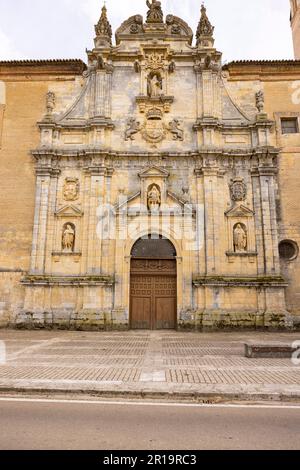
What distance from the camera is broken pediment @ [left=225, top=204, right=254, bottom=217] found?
752 inches

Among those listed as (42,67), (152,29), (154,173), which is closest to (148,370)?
(154,173)

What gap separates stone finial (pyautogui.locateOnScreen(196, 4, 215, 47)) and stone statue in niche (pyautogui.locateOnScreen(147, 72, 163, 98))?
3.18 meters

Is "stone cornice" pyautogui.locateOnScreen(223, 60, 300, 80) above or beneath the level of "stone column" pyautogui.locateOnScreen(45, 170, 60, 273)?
above

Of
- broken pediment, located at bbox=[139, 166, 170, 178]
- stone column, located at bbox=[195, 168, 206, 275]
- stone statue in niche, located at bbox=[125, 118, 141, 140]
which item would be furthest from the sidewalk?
stone statue in niche, located at bbox=[125, 118, 141, 140]

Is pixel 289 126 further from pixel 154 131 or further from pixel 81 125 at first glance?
pixel 81 125

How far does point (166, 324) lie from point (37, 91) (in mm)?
15340

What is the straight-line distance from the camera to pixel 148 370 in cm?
840

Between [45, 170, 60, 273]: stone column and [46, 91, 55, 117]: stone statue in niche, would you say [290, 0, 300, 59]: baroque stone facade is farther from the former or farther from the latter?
[45, 170, 60, 273]: stone column

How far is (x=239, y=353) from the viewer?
36.2 ft

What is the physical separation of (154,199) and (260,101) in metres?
8.36

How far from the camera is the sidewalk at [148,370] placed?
21.9ft

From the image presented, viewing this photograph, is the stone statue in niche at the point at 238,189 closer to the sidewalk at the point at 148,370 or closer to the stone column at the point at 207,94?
the stone column at the point at 207,94

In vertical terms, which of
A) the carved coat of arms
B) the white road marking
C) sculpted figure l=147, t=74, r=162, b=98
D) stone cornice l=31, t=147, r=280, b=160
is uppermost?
sculpted figure l=147, t=74, r=162, b=98
